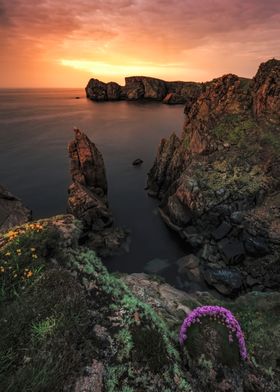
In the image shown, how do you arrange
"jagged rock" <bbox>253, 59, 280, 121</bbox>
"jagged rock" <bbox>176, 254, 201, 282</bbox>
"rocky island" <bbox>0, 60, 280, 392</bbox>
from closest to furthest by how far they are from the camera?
"rocky island" <bbox>0, 60, 280, 392</bbox> < "jagged rock" <bbox>176, 254, 201, 282</bbox> < "jagged rock" <bbox>253, 59, 280, 121</bbox>

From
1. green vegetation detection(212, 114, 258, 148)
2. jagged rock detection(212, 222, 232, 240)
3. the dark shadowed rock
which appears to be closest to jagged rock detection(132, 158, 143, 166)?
green vegetation detection(212, 114, 258, 148)

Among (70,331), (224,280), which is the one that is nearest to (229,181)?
(224,280)

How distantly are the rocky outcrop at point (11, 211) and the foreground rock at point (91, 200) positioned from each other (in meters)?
6.72

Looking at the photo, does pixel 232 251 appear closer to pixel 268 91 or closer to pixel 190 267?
pixel 190 267

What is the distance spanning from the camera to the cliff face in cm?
3234

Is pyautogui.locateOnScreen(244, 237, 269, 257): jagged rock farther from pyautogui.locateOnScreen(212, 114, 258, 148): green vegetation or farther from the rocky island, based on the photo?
pyautogui.locateOnScreen(212, 114, 258, 148): green vegetation

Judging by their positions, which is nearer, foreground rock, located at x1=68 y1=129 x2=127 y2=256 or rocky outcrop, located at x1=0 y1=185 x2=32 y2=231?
rocky outcrop, located at x1=0 y1=185 x2=32 y2=231

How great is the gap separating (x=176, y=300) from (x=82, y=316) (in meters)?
7.62

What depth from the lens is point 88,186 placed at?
44812 mm

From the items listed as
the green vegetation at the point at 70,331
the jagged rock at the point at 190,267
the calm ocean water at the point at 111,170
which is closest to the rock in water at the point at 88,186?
the calm ocean water at the point at 111,170

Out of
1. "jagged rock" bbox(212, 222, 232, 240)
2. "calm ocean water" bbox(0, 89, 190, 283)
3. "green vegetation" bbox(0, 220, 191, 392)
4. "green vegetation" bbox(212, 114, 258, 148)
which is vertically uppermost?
"green vegetation" bbox(0, 220, 191, 392)

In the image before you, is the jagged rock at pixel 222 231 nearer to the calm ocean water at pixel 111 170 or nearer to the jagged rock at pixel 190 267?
the jagged rock at pixel 190 267

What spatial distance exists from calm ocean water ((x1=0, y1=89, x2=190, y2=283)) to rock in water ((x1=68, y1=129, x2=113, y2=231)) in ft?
16.6

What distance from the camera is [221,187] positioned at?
1608 inches
